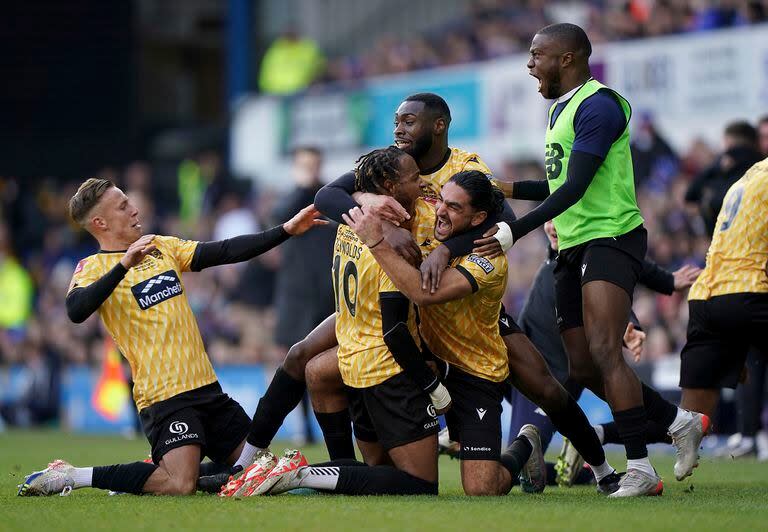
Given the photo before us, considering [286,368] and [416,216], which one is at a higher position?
[416,216]

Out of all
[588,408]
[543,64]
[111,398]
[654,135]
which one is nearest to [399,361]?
[543,64]

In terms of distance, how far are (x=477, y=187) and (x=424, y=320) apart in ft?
2.62

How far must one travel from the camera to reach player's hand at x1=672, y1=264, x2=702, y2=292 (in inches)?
311

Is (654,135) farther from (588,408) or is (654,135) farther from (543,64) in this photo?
(543,64)

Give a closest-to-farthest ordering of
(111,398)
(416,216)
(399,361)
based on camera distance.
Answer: (399,361), (416,216), (111,398)

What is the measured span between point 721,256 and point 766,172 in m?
0.56

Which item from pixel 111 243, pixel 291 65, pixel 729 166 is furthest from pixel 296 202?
pixel 291 65

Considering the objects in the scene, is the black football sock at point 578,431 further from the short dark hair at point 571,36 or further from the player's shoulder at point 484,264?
the short dark hair at point 571,36

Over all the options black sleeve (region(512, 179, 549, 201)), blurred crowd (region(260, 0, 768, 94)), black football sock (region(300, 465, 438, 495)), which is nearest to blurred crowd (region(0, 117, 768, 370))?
blurred crowd (region(260, 0, 768, 94))

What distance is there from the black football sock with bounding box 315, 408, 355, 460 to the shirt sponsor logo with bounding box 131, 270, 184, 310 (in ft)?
3.49

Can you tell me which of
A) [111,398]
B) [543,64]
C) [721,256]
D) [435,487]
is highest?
[543,64]

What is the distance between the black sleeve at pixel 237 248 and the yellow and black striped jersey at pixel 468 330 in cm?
87

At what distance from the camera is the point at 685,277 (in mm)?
7926

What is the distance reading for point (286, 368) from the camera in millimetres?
7270
